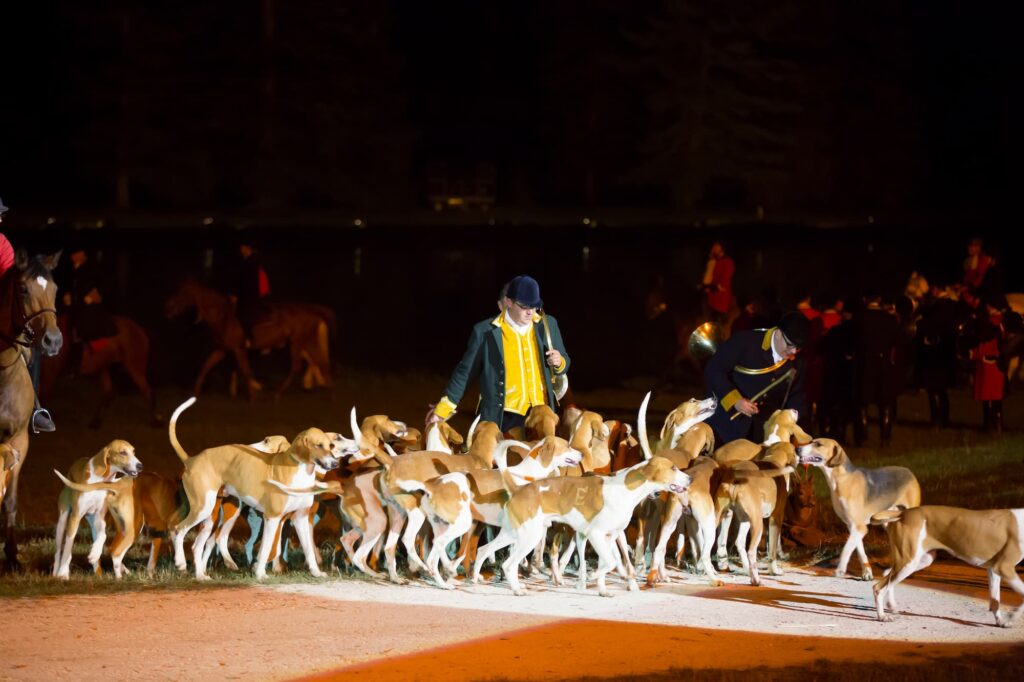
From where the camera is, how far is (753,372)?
11359 millimetres

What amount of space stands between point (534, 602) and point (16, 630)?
284cm

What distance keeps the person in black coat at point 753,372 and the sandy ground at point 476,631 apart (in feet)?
4.61

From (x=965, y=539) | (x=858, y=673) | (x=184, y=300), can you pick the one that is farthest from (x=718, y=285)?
(x=858, y=673)

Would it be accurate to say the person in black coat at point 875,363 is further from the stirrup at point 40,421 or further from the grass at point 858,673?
the grass at point 858,673

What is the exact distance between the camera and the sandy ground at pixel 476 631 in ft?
28.0

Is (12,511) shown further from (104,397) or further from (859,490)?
(104,397)

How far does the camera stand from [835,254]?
51.6m

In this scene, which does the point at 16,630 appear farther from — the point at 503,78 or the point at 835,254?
the point at 503,78

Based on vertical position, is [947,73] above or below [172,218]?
above

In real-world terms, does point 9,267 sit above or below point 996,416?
above

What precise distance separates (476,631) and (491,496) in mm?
1119

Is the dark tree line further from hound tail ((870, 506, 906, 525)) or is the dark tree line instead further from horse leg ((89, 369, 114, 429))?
hound tail ((870, 506, 906, 525))

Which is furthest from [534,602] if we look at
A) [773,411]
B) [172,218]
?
[172,218]

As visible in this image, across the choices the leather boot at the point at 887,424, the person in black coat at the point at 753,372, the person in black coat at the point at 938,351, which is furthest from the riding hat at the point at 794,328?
the person in black coat at the point at 938,351
